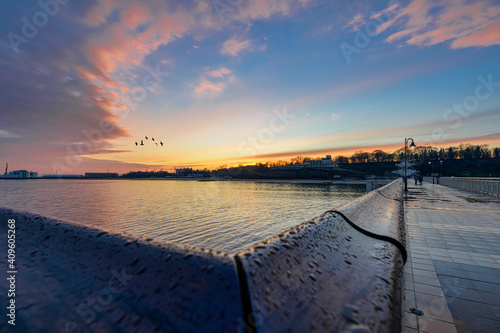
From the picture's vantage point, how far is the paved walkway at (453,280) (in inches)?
116

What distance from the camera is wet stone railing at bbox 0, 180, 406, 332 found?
0.44 m

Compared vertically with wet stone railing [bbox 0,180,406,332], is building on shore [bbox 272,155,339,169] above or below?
above

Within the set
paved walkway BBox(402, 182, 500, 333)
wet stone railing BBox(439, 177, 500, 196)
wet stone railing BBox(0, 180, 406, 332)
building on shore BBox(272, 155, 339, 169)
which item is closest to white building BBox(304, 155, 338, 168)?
building on shore BBox(272, 155, 339, 169)

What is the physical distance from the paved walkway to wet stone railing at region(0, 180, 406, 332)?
10.2 feet

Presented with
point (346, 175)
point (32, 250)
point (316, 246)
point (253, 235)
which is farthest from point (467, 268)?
point (346, 175)

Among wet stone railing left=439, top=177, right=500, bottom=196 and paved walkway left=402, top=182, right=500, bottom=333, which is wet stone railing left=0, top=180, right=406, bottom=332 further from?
wet stone railing left=439, top=177, right=500, bottom=196

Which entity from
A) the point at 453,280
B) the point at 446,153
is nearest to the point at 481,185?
the point at 453,280

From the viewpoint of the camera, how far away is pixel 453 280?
4.14 meters

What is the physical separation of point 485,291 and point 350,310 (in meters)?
5.08

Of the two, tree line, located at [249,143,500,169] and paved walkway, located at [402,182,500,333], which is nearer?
paved walkway, located at [402,182,500,333]

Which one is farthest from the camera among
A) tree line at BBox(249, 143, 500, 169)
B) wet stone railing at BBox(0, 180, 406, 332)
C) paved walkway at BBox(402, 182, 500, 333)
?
tree line at BBox(249, 143, 500, 169)

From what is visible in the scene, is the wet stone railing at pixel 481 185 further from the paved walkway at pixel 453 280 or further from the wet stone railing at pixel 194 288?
the wet stone railing at pixel 194 288

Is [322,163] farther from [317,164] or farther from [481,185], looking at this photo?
[481,185]

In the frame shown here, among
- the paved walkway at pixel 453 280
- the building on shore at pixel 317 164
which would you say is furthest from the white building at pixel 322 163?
the paved walkway at pixel 453 280
